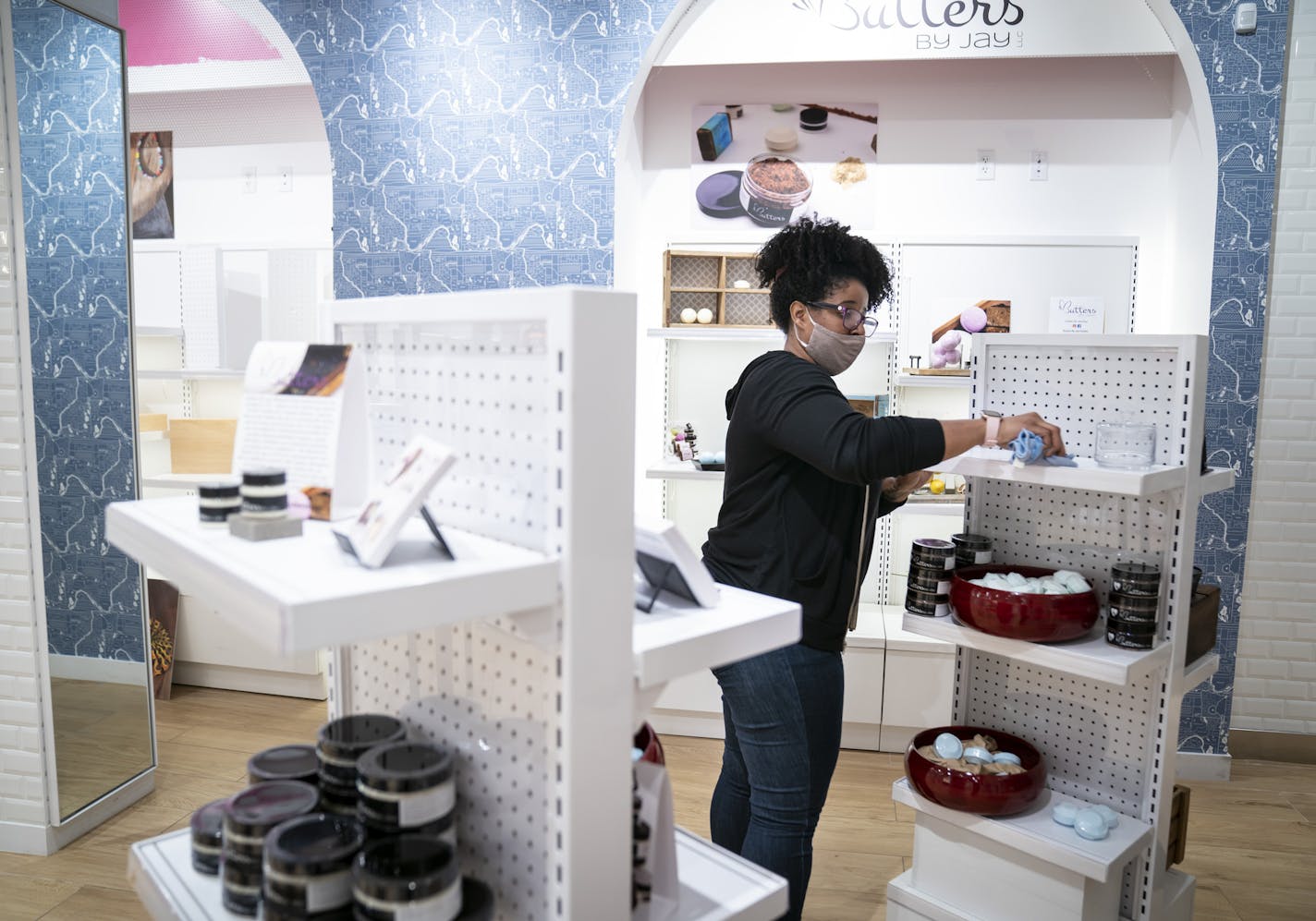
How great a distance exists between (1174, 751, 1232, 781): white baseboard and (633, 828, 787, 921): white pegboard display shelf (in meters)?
2.94

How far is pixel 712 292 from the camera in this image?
3.98 meters

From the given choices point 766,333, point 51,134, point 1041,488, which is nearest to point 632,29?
point 766,333

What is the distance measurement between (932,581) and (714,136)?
2488mm

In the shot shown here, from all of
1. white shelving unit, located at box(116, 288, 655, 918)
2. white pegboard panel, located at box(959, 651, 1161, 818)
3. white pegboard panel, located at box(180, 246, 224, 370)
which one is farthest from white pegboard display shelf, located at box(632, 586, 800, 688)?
white pegboard panel, located at box(180, 246, 224, 370)

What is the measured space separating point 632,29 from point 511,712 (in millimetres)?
3068

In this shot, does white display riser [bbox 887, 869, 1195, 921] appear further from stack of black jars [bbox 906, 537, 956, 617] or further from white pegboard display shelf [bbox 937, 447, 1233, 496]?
white pegboard display shelf [bbox 937, 447, 1233, 496]

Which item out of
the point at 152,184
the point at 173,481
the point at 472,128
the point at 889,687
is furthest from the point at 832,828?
the point at 152,184

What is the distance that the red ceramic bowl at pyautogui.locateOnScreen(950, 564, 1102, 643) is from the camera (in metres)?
2.10

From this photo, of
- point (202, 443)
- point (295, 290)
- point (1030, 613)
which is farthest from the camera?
point (295, 290)

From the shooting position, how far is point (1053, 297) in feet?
12.9

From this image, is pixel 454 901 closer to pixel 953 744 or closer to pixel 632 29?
pixel 953 744

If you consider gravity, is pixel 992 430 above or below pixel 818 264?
below

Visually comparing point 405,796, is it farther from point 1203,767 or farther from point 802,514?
point 1203,767

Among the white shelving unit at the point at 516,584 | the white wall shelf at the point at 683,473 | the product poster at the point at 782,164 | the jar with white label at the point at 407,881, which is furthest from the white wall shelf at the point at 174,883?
the product poster at the point at 782,164
